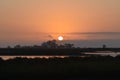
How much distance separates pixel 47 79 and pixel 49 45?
123275mm

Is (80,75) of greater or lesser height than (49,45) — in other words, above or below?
below

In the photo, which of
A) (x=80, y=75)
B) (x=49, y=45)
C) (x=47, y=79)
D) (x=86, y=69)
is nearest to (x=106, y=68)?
(x=86, y=69)

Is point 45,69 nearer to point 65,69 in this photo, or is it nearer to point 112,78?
point 65,69

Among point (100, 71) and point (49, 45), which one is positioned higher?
point (49, 45)

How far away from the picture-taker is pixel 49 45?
155000mm

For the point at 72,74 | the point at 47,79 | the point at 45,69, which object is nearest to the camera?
the point at 47,79

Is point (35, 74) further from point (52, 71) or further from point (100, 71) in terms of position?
point (100, 71)

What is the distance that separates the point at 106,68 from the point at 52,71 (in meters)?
4.70

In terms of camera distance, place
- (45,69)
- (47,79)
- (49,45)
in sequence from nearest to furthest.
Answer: (47,79) → (45,69) → (49,45)

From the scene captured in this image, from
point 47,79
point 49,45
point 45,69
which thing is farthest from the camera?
point 49,45

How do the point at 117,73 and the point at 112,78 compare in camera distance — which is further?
the point at 117,73

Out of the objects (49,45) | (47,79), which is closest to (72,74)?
(47,79)

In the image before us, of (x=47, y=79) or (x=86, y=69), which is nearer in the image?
(x=47, y=79)

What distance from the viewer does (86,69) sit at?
1442 inches
